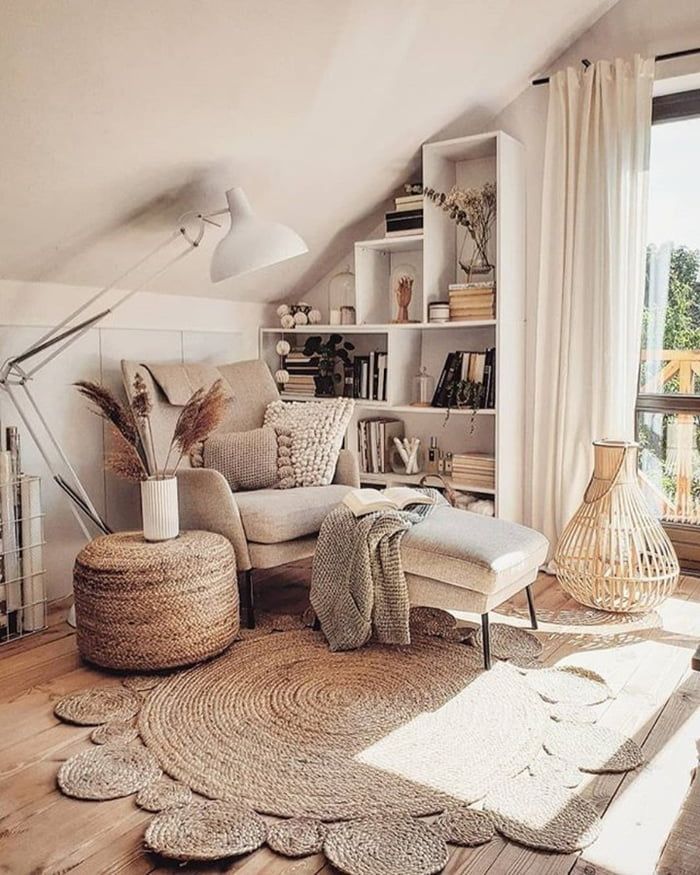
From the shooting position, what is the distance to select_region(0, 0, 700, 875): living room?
6.62 feet

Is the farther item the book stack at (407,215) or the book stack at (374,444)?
the book stack at (374,444)

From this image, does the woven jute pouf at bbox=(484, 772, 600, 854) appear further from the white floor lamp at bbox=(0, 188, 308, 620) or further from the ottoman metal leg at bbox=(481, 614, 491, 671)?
the white floor lamp at bbox=(0, 188, 308, 620)

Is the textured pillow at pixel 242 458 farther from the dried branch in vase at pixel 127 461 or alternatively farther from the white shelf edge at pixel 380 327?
the white shelf edge at pixel 380 327

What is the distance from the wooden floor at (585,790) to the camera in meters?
1.73

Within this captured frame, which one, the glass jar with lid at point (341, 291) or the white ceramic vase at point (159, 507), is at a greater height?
the glass jar with lid at point (341, 291)

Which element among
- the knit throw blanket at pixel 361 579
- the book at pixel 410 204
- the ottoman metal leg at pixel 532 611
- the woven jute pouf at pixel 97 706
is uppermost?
the book at pixel 410 204

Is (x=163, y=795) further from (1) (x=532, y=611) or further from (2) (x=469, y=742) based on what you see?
(1) (x=532, y=611)

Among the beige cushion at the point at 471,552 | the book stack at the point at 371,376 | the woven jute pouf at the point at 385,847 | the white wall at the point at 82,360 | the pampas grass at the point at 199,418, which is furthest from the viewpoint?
the book stack at the point at 371,376

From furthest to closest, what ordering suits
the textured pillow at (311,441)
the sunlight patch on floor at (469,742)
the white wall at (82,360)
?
the textured pillow at (311,441)
the white wall at (82,360)
the sunlight patch on floor at (469,742)

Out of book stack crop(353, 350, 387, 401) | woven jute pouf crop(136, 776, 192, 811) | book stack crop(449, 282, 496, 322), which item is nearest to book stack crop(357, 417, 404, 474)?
book stack crop(353, 350, 387, 401)

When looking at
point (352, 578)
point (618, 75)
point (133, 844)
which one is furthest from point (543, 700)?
point (618, 75)

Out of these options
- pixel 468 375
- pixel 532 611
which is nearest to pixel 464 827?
pixel 532 611

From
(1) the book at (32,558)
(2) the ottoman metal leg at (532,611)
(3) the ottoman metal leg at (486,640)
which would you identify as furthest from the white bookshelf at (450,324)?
(1) the book at (32,558)

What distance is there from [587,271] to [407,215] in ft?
2.88
